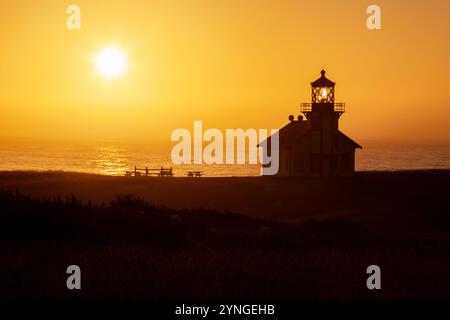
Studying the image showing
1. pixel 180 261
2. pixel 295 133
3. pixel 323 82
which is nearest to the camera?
pixel 180 261

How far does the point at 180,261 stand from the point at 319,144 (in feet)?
138

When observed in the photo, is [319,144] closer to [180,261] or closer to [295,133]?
[295,133]

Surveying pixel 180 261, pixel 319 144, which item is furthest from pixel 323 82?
pixel 180 261

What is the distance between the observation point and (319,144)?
51.3m

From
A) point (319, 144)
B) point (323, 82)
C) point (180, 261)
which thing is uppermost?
point (323, 82)

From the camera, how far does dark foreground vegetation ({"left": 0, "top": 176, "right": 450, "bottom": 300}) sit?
8.58m

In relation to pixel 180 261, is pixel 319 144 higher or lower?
higher

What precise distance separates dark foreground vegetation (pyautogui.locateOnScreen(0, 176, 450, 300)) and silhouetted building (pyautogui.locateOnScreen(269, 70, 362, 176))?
3463 cm

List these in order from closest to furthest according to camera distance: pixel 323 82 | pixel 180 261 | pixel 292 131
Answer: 1. pixel 180 261
2. pixel 323 82
3. pixel 292 131

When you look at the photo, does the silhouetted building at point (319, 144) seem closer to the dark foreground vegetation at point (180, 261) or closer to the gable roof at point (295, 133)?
the gable roof at point (295, 133)

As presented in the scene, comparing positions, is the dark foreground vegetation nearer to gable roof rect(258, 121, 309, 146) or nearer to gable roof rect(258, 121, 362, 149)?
gable roof rect(258, 121, 362, 149)

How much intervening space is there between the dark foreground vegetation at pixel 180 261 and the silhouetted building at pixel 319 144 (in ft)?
114

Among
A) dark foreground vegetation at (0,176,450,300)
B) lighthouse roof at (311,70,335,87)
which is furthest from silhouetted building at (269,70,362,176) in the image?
dark foreground vegetation at (0,176,450,300)
